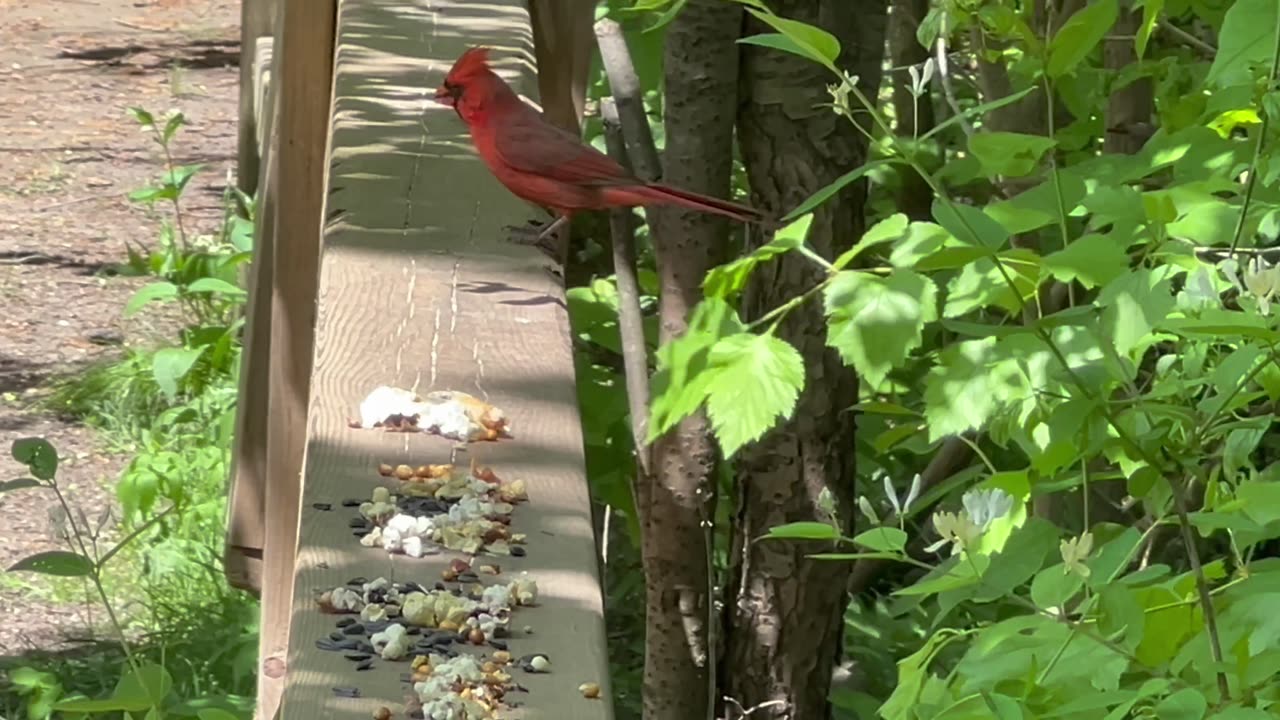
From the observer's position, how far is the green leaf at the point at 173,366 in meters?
5.27

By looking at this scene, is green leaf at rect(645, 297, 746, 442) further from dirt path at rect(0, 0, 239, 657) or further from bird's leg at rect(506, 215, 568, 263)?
dirt path at rect(0, 0, 239, 657)

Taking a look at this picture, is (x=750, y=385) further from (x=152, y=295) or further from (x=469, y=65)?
(x=152, y=295)

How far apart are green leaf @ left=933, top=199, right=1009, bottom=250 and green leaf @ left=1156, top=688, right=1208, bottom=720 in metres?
0.47

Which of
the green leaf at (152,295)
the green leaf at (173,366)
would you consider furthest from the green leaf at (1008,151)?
the green leaf at (152,295)

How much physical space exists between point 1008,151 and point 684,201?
92 centimetres

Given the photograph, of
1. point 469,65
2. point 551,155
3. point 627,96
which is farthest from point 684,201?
point 627,96

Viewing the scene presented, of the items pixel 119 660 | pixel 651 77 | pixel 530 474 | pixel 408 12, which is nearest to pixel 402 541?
pixel 530 474

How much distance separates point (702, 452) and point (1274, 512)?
75.7 inches

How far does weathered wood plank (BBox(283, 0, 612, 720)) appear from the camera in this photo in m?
1.52

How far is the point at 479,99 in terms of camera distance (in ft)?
9.55

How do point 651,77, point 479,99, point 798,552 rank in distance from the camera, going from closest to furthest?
point 479,99 → point 798,552 → point 651,77

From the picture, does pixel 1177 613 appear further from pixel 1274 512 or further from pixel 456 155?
pixel 456 155

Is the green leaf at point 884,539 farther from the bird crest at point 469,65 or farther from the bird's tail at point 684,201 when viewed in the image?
the bird crest at point 469,65

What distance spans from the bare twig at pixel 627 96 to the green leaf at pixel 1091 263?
5.71 ft
